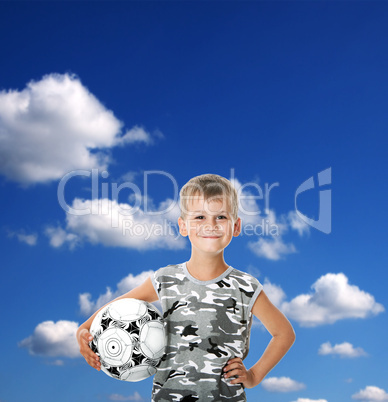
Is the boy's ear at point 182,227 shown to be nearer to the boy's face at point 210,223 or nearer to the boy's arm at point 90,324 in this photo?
the boy's face at point 210,223

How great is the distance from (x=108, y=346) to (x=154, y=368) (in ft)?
1.70

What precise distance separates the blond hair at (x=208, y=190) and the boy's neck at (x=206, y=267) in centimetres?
49

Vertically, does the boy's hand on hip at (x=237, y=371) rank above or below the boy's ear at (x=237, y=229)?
below

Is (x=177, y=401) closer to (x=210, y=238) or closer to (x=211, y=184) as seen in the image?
(x=210, y=238)

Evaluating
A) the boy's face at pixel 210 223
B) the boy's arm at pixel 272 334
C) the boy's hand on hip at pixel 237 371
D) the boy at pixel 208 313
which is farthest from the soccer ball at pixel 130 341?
the boy's arm at pixel 272 334

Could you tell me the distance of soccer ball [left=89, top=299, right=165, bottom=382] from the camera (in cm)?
473

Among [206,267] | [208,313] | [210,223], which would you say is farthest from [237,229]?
[208,313]

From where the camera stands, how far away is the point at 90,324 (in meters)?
5.23

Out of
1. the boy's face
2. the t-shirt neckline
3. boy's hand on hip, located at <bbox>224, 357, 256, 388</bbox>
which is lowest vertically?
boy's hand on hip, located at <bbox>224, 357, 256, 388</bbox>

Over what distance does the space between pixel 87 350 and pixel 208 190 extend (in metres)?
2.09

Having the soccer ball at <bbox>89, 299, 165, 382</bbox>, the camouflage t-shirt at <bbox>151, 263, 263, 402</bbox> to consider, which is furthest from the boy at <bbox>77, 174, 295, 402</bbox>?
the soccer ball at <bbox>89, 299, 165, 382</bbox>

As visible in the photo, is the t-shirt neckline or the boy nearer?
the boy

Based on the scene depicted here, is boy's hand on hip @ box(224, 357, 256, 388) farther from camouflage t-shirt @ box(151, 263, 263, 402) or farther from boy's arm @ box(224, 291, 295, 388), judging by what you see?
boy's arm @ box(224, 291, 295, 388)

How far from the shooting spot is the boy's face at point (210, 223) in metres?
5.09
